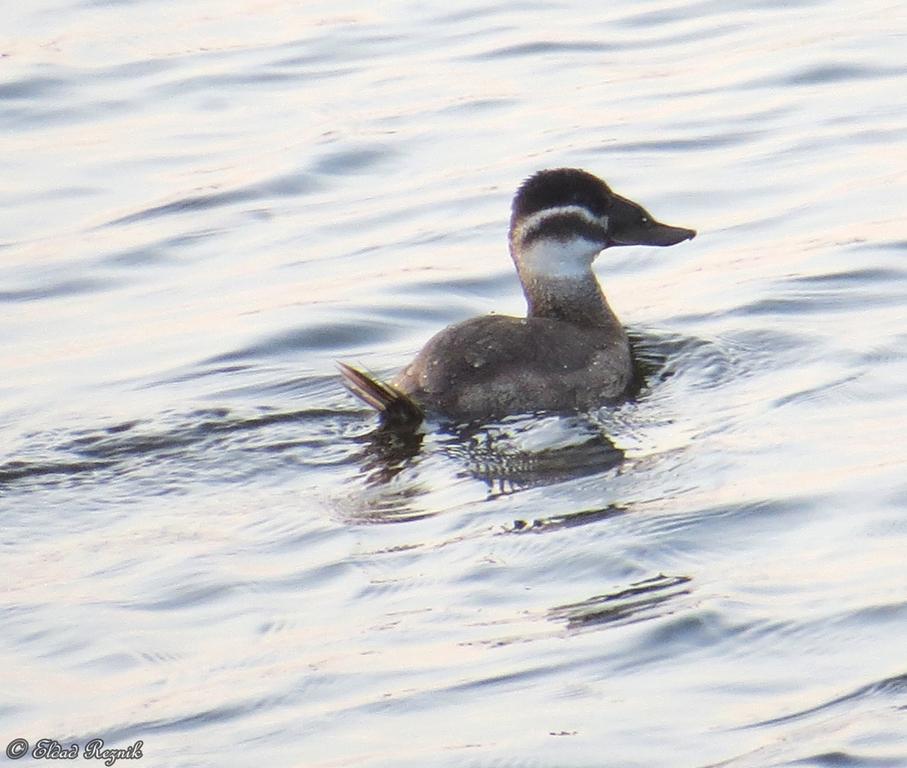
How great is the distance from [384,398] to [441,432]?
1.04ft

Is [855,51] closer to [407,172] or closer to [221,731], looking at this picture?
[407,172]

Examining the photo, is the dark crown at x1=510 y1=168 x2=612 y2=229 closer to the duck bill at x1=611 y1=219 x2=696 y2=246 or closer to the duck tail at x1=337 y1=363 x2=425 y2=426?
the duck bill at x1=611 y1=219 x2=696 y2=246

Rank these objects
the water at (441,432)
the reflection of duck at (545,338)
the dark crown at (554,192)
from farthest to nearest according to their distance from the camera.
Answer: the dark crown at (554,192) < the reflection of duck at (545,338) < the water at (441,432)

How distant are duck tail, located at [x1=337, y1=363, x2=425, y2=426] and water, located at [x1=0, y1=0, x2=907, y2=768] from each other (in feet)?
0.60

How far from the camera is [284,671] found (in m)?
5.98

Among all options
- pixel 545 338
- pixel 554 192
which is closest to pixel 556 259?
pixel 554 192

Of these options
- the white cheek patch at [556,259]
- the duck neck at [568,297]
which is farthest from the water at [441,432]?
the white cheek patch at [556,259]

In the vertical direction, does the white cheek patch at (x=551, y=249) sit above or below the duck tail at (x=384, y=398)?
above

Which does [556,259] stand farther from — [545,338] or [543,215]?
[545,338]

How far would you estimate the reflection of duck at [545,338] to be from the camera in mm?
8539

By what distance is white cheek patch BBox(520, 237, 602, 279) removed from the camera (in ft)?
31.7

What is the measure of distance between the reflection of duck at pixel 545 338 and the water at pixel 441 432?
0.20 metres

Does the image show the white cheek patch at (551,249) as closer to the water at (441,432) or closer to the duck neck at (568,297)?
the duck neck at (568,297)

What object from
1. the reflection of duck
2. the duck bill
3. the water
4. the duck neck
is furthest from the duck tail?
the duck bill
